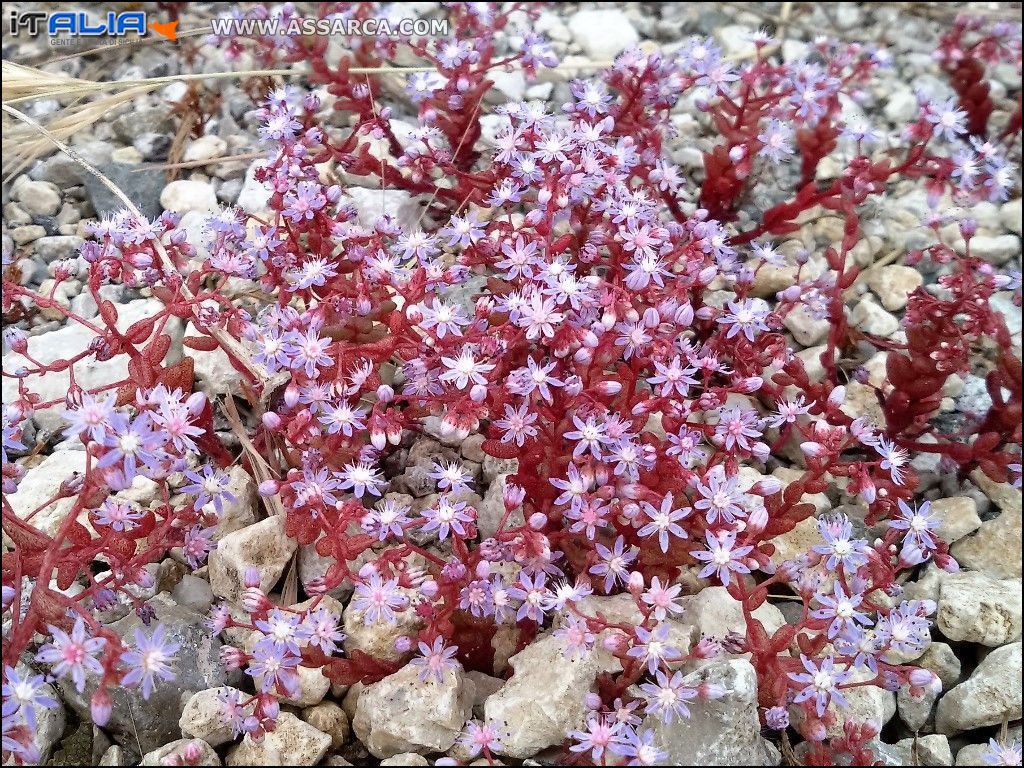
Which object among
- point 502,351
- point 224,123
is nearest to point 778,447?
point 502,351

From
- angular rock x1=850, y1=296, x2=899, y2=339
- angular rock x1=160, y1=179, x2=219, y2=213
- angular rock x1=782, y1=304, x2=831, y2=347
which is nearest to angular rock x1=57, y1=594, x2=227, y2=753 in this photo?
angular rock x1=160, y1=179, x2=219, y2=213

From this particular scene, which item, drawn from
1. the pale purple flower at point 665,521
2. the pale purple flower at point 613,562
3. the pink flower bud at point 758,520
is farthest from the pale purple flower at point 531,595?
the pink flower bud at point 758,520

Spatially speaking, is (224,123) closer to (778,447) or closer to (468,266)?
(468,266)

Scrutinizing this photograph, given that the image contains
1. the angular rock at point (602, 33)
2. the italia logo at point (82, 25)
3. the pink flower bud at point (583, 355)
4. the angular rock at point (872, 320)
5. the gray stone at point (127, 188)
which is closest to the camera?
the pink flower bud at point (583, 355)

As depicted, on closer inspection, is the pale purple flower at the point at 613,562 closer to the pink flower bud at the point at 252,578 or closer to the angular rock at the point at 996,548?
the pink flower bud at the point at 252,578

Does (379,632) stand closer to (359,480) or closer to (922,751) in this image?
(359,480)

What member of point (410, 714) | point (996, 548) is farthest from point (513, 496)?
point (996, 548)
